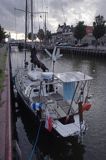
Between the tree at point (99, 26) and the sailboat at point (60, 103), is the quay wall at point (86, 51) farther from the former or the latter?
the sailboat at point (60, 103)

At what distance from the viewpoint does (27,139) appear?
65.9ft

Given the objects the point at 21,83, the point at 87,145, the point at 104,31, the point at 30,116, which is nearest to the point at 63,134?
the point at 87,145

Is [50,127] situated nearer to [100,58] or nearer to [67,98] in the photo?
[67,98]

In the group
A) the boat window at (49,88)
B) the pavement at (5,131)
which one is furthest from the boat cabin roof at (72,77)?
the pavement at (5,131)

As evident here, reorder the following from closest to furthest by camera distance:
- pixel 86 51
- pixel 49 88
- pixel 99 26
Result: 1. pixel 49 88
2. pixel 86 51
3. pixel 99 26

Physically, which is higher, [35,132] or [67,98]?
[67,98]

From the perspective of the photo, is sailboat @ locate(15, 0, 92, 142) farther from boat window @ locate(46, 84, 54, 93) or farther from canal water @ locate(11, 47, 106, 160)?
canal water @ locate(11, 47, 106, 160)

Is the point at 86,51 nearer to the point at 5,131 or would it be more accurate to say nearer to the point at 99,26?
the point at 99,26

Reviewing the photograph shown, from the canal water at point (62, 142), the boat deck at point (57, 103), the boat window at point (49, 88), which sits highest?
the boat window at point (49, 88)

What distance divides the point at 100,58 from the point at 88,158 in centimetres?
6859

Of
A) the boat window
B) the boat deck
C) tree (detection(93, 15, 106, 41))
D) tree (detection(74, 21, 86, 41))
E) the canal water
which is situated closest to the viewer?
the canal water

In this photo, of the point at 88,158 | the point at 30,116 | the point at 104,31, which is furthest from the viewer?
the point at 104,31

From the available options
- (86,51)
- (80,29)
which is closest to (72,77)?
(86,51)

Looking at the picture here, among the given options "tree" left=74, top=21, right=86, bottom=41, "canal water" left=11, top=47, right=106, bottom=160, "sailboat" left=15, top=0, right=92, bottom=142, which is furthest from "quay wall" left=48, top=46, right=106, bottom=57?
"sailboat" left=15, top=0, right=92, bottom=142
